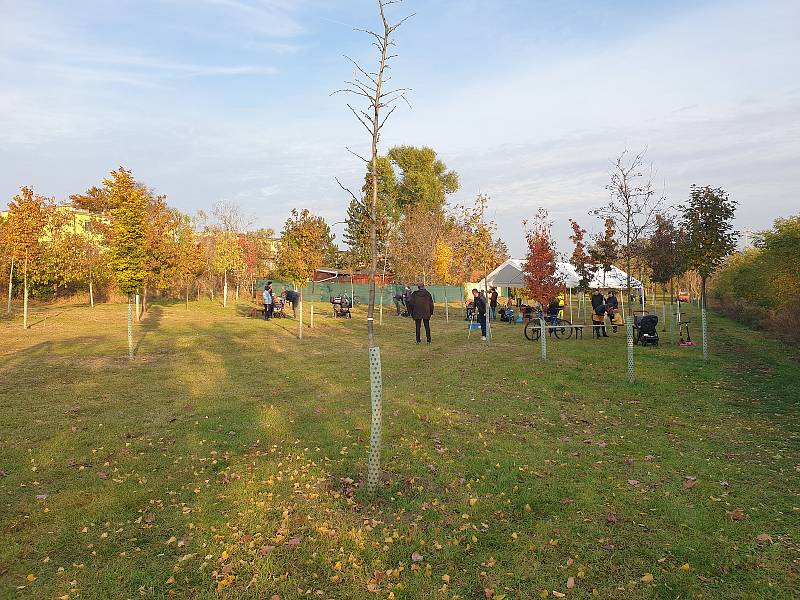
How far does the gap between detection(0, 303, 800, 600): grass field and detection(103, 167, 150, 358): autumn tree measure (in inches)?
228

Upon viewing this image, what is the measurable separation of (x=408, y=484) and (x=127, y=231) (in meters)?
14.4

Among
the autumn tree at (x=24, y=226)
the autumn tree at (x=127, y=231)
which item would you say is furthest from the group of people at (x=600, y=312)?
the autumn tree at (x=24, y=226)

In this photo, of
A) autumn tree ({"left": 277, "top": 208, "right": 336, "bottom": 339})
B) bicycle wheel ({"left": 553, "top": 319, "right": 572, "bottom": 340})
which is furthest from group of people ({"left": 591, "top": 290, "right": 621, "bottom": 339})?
autumn tree ({"left": 277, "top": 208, "right": 336, "bottom": 339})

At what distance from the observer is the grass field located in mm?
3986

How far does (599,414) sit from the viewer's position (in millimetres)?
8734

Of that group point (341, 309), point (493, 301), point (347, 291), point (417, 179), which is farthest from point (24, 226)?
point (417, 179)

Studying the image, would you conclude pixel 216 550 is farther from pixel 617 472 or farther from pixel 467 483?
pixel 617 472

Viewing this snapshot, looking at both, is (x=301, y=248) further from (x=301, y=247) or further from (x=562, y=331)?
(x=562, y=331)

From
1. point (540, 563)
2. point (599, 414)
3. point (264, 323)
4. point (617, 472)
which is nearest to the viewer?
point (540, 563)

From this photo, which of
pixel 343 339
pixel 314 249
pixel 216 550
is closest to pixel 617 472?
pixel 216 550

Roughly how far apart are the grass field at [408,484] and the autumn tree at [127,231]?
578 centimetres

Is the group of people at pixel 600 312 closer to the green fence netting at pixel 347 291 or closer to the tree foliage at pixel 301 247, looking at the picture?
the tree foliage at pixel 301 247

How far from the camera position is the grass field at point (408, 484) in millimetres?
3986

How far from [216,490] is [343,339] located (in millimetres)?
14202
